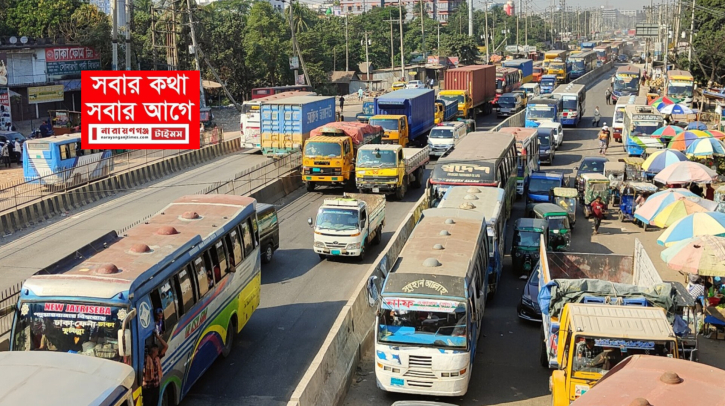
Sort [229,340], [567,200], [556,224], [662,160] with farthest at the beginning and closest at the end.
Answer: [662,160] < [567,200] < [556,224] < [229,340]

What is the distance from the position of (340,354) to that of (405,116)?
89.6 ft

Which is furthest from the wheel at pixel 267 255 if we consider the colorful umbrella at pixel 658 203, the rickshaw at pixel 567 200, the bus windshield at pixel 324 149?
the colorful umbrella at pixel 658 203

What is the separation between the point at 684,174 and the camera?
27.1 m

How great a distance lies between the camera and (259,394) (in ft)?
46.2

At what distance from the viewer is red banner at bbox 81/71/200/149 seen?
21938mm

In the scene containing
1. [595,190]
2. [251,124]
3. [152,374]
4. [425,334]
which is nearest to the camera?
[152,374]

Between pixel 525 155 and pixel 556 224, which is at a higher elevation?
pixel 525 155

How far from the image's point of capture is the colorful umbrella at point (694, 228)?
19.4 m

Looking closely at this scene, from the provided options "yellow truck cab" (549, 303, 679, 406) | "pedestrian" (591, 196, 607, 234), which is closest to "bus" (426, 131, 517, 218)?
"pedestrian" (591, 196, 607, 234)

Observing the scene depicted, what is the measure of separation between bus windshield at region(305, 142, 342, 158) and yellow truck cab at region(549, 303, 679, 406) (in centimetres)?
1971

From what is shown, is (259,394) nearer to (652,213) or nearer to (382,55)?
(652,213)

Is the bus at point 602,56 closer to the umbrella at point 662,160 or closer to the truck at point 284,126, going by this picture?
the truck at point 284,126

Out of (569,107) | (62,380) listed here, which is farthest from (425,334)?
(569,107)

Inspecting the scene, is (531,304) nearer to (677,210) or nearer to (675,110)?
A: (677,210)
